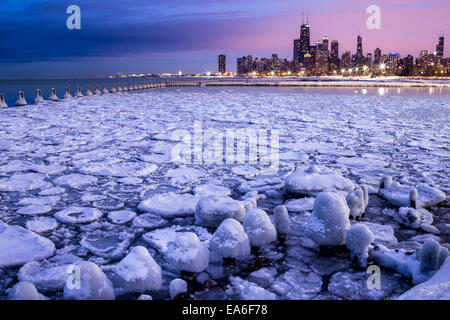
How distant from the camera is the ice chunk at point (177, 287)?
1962 mm

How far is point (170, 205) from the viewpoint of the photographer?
11.1 feet

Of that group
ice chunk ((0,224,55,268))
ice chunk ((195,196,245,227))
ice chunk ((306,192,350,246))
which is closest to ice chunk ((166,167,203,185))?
ice chunk ((195,196,245,227))

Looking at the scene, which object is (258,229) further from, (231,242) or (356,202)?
(356,202)

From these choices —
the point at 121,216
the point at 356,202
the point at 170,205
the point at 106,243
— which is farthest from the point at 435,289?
the point at 121,216

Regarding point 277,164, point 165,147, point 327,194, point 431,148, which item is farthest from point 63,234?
point 431,148

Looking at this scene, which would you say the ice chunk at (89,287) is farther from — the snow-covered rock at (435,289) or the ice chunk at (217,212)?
the snow-covered rock at (435,289)

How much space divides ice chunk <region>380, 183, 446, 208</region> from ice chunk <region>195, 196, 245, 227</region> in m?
1.52

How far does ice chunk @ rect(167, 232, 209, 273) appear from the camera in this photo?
2.16 meters

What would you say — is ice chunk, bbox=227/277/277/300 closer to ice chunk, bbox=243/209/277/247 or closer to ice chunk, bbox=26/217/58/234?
ice chunk, bbox=243/209/277/247

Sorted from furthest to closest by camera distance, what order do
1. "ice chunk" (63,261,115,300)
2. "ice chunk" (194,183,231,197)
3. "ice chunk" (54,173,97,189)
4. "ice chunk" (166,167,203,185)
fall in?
"ice chunk" (166,167,203,185) < "ice chunk" (54,173,97,189) < "ice chunk" (194,183,231,197) < "ice chunk" (63,261,115,300)

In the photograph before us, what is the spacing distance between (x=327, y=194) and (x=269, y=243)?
0.55 metres

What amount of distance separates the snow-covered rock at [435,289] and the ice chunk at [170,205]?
1900 millimetres

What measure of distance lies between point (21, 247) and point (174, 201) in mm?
1354
